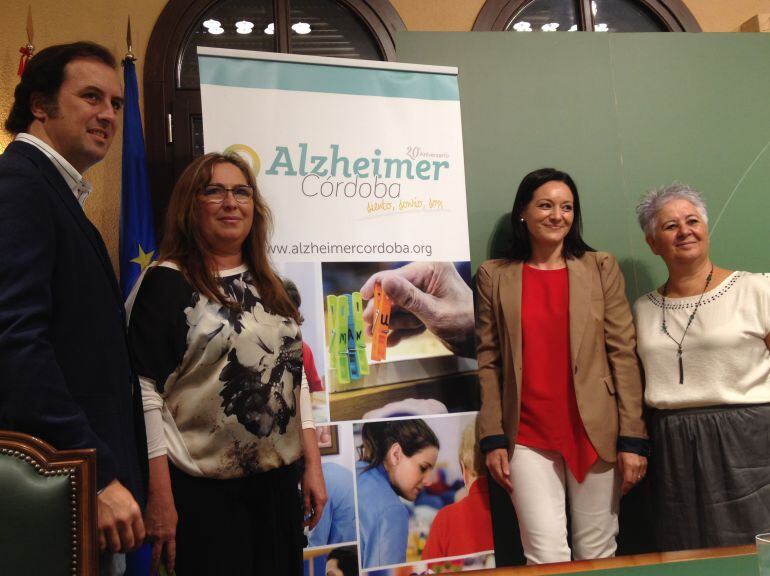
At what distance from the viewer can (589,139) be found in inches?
139

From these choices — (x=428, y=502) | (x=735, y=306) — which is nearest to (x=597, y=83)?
(x=735, y=306)

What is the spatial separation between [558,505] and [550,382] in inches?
17.6

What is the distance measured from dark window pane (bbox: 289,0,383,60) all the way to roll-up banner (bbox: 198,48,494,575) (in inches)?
30.2

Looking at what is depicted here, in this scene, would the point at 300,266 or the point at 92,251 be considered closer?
the point at 92,251

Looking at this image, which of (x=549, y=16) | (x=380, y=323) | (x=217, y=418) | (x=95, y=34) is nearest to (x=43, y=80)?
(x=217, y=418)

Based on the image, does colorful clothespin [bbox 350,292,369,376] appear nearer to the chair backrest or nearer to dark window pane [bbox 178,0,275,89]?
dark window pane [bbox 178,0,275,89]

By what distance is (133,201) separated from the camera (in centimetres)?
304

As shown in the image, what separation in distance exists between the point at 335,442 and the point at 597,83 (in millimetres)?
2038

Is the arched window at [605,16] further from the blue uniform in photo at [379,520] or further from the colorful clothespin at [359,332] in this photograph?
the blue uniform in photo at [379,520]

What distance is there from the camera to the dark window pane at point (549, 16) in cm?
389

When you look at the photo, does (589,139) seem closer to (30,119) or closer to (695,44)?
(695,44)

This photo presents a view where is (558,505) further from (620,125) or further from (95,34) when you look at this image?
(95,34)

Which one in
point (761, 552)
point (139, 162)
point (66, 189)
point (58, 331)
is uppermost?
point (139, 162)

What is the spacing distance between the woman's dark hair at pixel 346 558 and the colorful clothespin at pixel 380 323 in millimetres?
671
